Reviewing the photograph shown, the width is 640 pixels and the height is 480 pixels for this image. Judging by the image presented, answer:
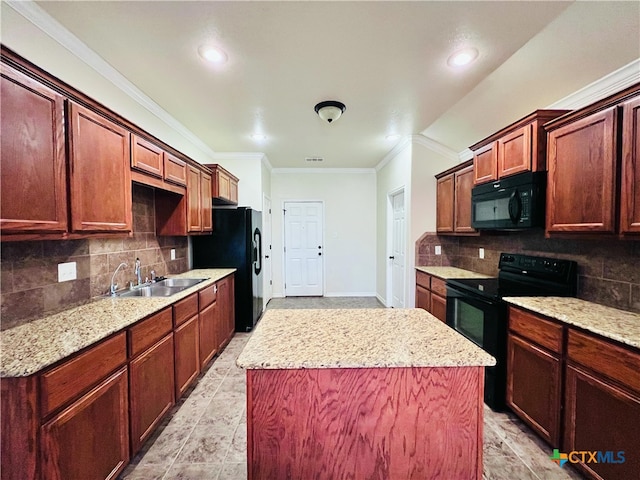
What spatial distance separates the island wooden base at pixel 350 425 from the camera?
111 centimetres

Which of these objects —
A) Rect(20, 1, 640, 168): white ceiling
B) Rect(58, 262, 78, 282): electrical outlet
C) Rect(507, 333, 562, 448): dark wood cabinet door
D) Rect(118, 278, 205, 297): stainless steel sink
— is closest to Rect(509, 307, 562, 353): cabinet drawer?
Rect(507, 333, 562, 448): dark wood cabinet door

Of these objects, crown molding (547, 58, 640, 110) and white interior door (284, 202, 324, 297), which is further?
white interior door (284, 202, 324, 297)

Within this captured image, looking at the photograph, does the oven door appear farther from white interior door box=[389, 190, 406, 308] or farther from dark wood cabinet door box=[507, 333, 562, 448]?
white interior door box=[389, 190, 406, 308]

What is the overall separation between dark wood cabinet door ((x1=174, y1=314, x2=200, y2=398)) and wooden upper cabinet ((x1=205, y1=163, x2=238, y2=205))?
1748 millimetres

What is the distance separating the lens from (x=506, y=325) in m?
2.08

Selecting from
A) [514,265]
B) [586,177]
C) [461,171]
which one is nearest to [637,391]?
[586,177]

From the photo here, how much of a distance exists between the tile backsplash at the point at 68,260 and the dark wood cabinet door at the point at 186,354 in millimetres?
645

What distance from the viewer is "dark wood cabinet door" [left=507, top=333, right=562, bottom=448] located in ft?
5.55

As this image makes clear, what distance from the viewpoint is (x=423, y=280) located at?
11.8 feet

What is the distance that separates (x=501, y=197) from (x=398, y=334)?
1824mm

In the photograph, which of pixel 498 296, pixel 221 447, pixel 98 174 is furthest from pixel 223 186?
pixel 498 296

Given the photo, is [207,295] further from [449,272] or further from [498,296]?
[449,272]

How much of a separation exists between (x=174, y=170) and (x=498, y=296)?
114 inches

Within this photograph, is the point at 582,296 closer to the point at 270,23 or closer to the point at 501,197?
the point at 501,197
